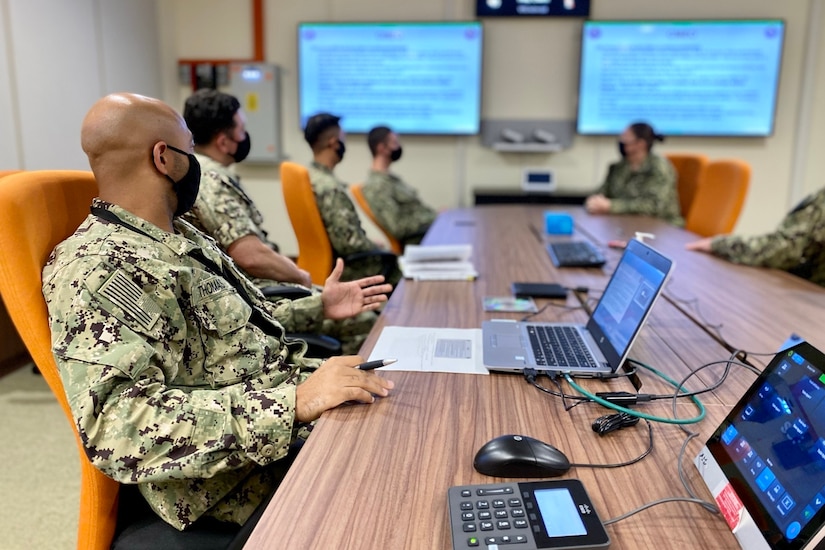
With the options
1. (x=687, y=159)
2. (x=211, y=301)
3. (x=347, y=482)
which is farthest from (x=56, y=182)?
(x=687, y=159)

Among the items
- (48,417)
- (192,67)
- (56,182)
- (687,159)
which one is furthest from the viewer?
(192,67)

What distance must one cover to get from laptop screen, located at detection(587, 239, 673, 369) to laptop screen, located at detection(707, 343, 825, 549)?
0.32 meters

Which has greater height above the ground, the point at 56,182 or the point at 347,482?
the point at 56,182

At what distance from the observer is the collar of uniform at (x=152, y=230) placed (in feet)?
3.41

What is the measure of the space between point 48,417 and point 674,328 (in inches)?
101

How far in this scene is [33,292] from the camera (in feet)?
3.05

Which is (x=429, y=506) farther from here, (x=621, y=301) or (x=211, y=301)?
(x=621, y=301)

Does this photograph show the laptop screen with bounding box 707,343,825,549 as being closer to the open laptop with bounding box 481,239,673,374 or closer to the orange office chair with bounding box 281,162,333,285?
the open laptop with bounding box 481,239,673,374

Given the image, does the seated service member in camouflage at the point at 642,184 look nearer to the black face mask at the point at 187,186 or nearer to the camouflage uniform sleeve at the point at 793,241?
the camouflage uniform sleeve at the point at 793,241

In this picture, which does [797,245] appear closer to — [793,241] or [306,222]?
[793,241]

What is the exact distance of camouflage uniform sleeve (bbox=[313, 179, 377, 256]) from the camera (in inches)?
101

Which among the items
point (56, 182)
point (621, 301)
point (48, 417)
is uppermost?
point (56, 182)

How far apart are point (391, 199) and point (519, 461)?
2956 millimetres

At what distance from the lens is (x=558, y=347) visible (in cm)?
128
